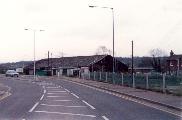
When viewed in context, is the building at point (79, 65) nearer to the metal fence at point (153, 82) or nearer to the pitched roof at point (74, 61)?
the pitched roof at point (74, 61)

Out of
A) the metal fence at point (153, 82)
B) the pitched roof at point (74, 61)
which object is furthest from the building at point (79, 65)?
the metal fence at point (153, 82)

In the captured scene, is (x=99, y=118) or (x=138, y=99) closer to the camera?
(x=99, y=118)

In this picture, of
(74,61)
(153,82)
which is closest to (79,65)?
(74,61)

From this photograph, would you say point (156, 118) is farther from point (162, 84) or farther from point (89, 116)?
point (162, 84)

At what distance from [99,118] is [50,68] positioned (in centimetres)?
11773

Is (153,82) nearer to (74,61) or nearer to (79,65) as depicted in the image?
(79,65)

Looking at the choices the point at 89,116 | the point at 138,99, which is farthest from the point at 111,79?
the point at 89,116

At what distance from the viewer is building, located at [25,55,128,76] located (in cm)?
11231

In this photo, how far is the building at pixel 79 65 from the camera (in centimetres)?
11231

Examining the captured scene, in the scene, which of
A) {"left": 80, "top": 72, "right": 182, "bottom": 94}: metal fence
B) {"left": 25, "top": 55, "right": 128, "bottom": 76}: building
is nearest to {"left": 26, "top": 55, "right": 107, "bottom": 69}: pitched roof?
{"left": 25, "top": 55, "right": 128, "bottom": 76}: building

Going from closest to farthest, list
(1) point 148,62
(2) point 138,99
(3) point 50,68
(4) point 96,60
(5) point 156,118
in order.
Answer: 1. (5) point 156,118
2. (2) point 138,99
3. (4) point 96,60
4. (3) point 50,68
5. (1) point 148,62

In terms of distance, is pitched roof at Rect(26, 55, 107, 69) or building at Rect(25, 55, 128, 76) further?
pitched roof at Rect(26, 55, 107, 69)

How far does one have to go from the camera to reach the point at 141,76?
39.2 meters

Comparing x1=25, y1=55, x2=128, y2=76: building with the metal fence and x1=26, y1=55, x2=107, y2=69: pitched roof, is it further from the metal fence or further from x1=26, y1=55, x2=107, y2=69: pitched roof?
the metal fence
